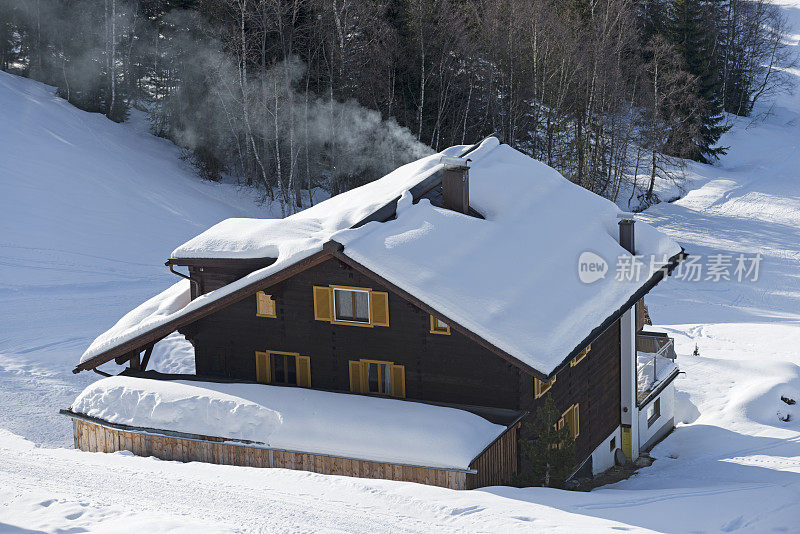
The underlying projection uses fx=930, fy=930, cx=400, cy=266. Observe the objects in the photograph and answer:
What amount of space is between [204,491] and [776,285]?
29603 mm

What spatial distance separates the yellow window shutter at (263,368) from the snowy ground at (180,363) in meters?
3.25

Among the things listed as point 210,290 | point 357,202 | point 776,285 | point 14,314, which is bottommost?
point 776,285

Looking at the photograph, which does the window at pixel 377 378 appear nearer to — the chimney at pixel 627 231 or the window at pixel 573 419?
the window at pixel 573 419

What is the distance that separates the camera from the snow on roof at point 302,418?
16.2m

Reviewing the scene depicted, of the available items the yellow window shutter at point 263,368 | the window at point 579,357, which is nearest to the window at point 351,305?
the yellow window shutter at point 263,368

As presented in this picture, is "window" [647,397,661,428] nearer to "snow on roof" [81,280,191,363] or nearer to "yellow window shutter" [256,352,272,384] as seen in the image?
"yellow window shutter" [256,352,272,384]

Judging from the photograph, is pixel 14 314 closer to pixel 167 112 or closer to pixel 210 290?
pixel 210 290

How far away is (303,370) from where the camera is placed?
1912 cm

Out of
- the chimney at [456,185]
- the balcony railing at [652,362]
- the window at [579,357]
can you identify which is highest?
the chimney at [456,185]

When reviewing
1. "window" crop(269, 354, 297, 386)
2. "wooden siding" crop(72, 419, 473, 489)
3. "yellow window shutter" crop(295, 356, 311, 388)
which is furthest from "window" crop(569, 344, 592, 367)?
"window" crop(269, 354, 297, 386)

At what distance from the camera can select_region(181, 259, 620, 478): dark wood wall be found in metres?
17.5

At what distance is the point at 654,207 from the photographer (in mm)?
49938

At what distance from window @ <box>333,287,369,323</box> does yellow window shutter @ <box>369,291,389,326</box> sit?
0.57ft

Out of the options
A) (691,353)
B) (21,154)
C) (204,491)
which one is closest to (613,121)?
(691,353)
